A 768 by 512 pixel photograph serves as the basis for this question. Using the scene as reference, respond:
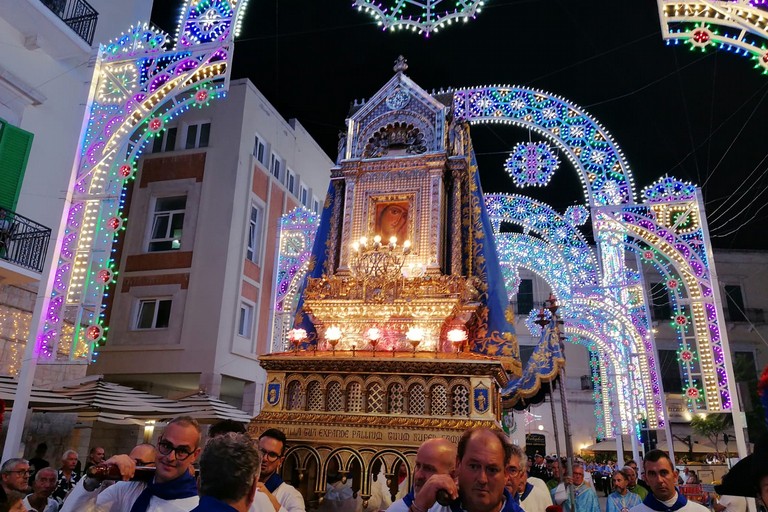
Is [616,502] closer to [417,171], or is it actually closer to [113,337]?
[417,171]

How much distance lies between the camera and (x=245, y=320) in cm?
2072

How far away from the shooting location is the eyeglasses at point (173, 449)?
3229 mm

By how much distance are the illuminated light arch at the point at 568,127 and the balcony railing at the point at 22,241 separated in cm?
925

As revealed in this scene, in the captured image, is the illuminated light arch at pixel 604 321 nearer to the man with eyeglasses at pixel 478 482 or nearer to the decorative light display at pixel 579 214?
the decorative light display at pixel 579 214

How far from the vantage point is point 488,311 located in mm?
9438

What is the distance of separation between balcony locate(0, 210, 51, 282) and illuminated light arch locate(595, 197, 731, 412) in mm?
11824

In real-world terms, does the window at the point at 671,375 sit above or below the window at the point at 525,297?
below

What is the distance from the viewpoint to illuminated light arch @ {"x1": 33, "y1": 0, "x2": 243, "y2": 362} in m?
9.03

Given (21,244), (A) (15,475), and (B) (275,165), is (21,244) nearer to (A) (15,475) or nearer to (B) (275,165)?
(A) (15,475)

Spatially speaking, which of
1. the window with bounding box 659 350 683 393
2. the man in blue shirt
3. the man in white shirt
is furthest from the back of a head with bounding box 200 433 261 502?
the window with bounding box 659 350 683 393

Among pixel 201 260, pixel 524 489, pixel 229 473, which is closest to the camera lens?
pixel 229 473

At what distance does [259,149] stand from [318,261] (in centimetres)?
1267

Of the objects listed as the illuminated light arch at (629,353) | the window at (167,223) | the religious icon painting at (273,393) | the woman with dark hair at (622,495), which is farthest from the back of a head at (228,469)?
the window at (167,223)

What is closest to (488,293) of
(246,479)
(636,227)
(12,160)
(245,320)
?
(636,227)
